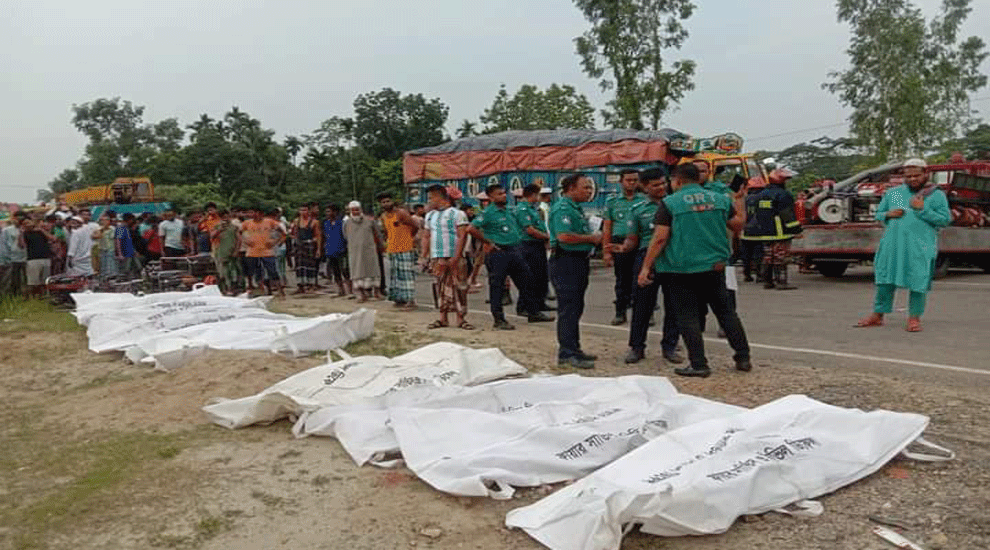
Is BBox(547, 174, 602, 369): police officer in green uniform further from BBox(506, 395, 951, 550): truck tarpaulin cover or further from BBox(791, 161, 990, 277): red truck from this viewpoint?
BBox(791, 161, 990, 277): red truck

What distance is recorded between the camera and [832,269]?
522 inches

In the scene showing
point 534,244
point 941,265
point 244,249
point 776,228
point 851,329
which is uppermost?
point 776,228

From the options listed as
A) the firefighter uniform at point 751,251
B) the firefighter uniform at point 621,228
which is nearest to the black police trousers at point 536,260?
the firefighter uniform at point 621,228

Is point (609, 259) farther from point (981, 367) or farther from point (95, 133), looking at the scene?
point (95, 133)

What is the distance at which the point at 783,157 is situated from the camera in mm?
48188

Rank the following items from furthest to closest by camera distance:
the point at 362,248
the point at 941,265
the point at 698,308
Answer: the point at 941,265 < the point at 362,248 < the point at 698,308

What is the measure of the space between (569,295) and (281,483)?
10.4 feet

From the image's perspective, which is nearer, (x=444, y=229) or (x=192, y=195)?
(x=444, y=229)

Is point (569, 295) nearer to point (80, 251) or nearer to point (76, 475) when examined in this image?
point (76, 475)

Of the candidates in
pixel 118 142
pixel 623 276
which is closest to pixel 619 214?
pixel 623 276

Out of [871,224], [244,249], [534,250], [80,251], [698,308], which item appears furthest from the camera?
[80,251]

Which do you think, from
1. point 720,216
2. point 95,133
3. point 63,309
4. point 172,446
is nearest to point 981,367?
point 720,216

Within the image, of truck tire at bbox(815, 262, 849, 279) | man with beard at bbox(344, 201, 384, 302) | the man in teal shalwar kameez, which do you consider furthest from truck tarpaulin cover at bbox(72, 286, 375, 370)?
truck tire at bbox(815, 262, 849, 279)

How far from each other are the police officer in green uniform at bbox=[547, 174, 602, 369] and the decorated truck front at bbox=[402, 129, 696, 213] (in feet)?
29.1
